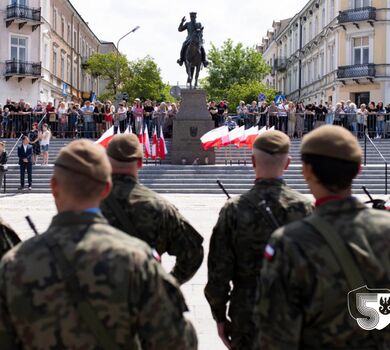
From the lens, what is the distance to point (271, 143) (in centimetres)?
384

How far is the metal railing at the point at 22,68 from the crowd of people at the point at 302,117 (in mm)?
19442

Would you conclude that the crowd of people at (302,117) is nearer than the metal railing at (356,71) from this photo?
Yes

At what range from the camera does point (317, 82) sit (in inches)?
2251

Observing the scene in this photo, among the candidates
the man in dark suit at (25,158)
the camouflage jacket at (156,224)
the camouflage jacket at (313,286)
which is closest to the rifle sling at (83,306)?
the camouflage jacket at (313,286)

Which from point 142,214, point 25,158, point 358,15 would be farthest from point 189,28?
point 358,15

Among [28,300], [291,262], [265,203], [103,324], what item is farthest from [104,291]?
[265,203]

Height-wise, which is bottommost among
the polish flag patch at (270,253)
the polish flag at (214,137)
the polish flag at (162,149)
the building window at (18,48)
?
the polish flag patch at (270,253)

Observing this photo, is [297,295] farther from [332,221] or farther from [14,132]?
[14,132]

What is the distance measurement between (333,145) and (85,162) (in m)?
1.02

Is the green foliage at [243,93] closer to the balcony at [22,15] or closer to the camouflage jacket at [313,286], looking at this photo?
the balcony at [22,15]

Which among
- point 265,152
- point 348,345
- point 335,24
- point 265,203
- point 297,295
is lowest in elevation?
point 348,345

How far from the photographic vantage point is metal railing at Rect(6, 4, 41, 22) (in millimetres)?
44094

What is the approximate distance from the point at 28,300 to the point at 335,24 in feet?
163

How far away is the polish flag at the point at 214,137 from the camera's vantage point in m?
23.7
